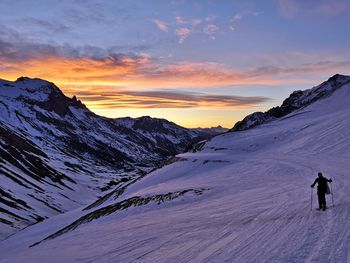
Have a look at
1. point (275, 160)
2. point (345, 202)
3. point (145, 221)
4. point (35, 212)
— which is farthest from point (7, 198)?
point (345, 202)

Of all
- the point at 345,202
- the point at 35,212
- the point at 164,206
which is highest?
the point at 345,202

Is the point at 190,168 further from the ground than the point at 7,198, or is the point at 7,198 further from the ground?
the point at 190,168

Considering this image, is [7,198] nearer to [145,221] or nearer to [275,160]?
[275,160]

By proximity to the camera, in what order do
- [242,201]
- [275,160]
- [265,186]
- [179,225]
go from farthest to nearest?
1. [275,160]
2. [265,186]
3. [242,201]
4. [179,225]

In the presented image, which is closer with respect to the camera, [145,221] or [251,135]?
[145,221]

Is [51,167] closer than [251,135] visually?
No

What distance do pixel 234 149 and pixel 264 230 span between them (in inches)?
2331

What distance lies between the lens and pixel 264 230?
Answer: 1856 cm

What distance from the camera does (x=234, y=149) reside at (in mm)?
77312

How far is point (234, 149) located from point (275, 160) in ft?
76.0

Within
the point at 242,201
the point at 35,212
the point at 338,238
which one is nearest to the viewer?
the point at 338,238

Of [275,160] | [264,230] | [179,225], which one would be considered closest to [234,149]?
[275,160]

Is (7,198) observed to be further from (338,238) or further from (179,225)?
(338,238)

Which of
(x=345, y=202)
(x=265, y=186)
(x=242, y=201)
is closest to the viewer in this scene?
(x=345, y=202)
